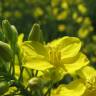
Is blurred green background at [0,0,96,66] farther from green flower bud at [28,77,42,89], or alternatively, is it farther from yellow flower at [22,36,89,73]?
green flower bud at [28,77,42,89]

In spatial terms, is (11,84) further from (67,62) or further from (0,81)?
(67,62)

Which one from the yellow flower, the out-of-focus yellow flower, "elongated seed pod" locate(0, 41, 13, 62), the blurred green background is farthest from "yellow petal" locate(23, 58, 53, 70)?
the out-of-focus yellow flower

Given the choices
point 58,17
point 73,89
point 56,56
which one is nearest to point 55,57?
point 56,56

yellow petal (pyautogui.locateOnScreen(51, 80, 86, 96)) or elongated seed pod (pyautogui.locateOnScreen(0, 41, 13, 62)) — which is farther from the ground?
elongated seed pod (pyautogui.locateOnScreen(0, 41, 13, 62))

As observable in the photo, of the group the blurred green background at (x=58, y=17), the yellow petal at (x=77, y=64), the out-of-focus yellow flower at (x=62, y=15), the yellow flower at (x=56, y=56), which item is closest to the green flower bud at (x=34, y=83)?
the yellow flower at (x=56, y=56)

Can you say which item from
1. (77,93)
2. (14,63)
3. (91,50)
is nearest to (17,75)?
(14,63)

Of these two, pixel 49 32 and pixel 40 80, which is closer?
pixel 40 80
